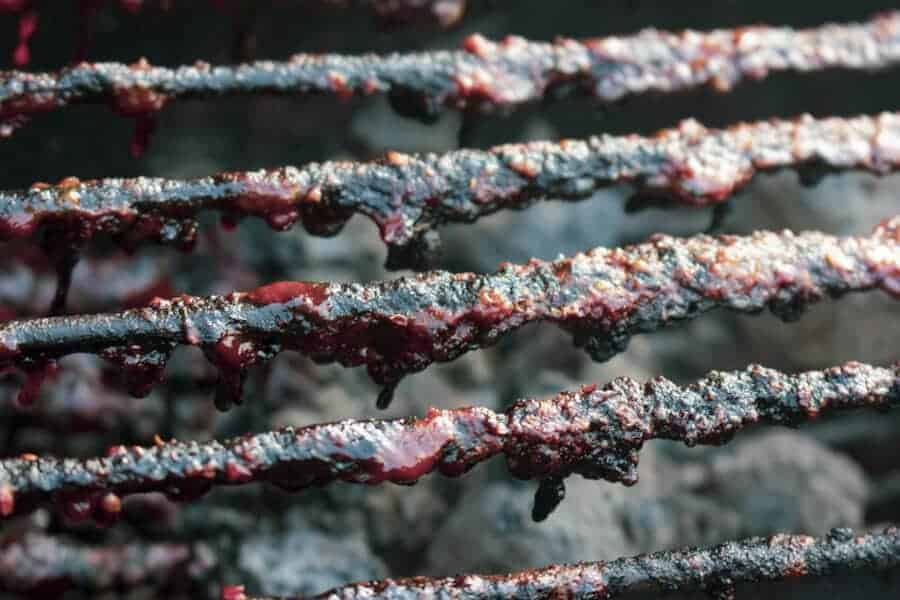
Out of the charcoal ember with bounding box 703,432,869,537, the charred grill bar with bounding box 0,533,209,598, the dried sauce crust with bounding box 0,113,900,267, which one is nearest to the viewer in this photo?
the dried sauce crust with bounding box 0,113,900,267

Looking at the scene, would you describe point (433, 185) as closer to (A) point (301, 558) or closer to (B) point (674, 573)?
(B) point (674, 573)

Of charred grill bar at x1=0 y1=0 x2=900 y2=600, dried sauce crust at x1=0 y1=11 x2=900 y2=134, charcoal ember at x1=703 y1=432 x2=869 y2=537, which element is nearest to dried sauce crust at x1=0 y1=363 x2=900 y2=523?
charred grill bar at x1=0 y1=0 x2=900 y2=600

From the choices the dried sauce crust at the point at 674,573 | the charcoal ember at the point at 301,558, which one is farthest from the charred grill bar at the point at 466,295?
the charcoal ember at the point at 301,558

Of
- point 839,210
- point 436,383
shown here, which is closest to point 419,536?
point 436,383

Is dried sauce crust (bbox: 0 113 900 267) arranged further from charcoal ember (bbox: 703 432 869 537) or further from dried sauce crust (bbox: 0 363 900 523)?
charcoal ember (bbox: 703 432 869 537)

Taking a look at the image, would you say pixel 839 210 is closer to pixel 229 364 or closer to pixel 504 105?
pixel 504 105

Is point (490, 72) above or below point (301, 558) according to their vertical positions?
above

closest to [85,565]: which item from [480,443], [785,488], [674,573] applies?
[480,443]
